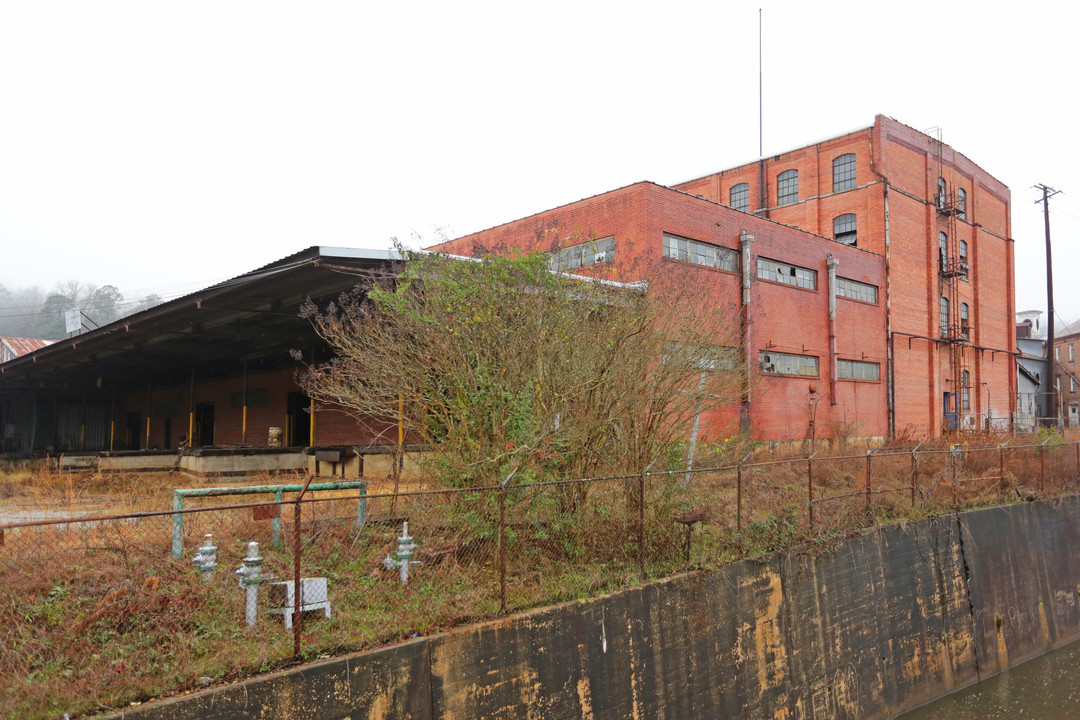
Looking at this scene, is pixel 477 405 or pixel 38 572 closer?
pixel 38 572

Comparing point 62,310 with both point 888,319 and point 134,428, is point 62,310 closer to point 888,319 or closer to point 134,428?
point 134,428

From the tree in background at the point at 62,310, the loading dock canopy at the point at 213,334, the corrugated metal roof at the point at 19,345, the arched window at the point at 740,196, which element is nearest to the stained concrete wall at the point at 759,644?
the loading dock canopy at the point at 213,334

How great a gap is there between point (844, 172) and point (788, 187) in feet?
8.64

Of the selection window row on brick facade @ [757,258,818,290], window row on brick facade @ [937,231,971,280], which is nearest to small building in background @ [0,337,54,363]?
window row on brick facade @ [757,258,818,290]

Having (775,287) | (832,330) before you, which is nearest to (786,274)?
(775,287)

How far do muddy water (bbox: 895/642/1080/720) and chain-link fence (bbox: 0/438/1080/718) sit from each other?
325 centimetres

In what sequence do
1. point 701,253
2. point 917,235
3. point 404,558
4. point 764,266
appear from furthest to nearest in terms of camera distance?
point 917,235 → point 764,266 → point 701,253 → point 404,558

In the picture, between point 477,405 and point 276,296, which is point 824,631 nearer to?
point 477,405

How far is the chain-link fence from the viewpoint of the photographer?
214 inches

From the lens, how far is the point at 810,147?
102ft

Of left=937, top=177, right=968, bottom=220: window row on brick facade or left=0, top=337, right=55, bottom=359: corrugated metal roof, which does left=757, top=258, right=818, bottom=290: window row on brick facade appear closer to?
left=937, top=177, right=968, bottom=220: window row on brick facade

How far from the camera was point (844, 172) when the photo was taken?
2994 cm

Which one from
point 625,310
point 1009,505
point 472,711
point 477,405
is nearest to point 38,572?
point 472,711

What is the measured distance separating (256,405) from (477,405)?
21.2 meters
